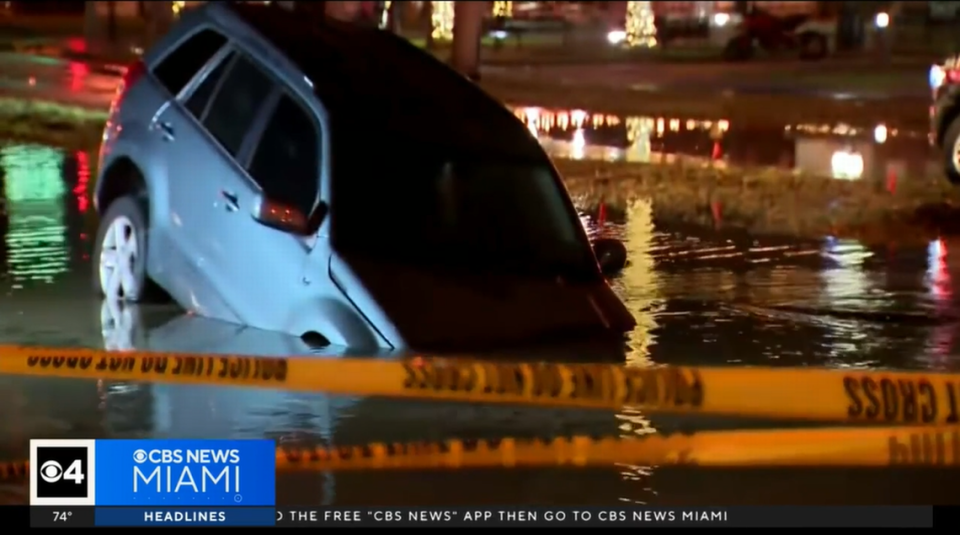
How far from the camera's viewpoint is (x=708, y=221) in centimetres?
1441

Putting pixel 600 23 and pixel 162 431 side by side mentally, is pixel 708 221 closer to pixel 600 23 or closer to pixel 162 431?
pixel 162 431

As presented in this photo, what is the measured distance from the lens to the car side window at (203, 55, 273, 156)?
351 inches

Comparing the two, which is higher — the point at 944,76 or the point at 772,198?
the point at 944,76

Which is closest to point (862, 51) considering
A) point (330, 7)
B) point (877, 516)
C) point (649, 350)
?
point (330, 7)

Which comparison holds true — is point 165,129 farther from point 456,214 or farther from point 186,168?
point 456,214

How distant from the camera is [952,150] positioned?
16719 mm

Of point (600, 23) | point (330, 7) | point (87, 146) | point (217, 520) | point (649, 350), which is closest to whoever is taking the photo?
point (217, 520)

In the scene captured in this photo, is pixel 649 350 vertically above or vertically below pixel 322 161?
below

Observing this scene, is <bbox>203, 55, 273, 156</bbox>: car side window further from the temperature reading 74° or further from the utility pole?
the utility pole

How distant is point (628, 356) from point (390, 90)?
1865 mm

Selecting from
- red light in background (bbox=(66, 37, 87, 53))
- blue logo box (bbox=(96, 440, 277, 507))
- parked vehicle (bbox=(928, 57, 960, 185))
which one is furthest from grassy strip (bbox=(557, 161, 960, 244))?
red light in background (bbox=(66, 37, 87, 53))

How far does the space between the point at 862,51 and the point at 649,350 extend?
130 ft

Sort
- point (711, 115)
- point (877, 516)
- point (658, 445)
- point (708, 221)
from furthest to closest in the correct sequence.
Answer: point (711, 115)
point (708, 221)
point (658, 445)
point (877, 516)

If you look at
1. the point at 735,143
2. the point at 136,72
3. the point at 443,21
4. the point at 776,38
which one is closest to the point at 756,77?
the point at 776,38
